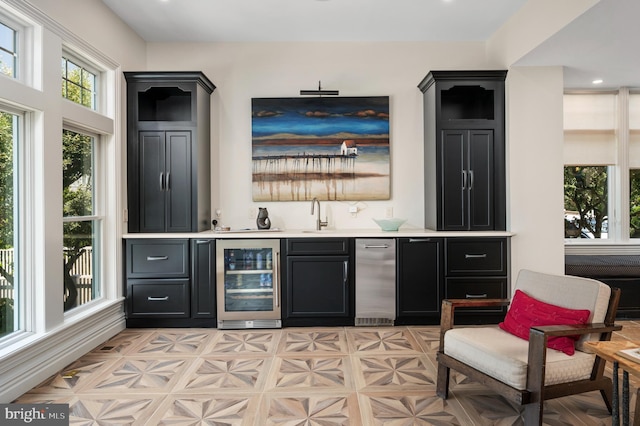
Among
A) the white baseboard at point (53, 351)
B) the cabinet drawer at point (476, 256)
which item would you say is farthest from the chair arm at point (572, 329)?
the white baseboard at point (53, 351)

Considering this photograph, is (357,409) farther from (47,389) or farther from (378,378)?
(47,389)

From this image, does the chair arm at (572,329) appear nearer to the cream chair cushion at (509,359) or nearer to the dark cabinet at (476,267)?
the cream chair cushion at (509,359)

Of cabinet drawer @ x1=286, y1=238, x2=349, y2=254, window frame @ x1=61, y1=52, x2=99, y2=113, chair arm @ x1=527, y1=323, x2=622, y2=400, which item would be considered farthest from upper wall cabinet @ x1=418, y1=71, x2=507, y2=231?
window frame @ x1=61, y1=52, x2=99, y2=113

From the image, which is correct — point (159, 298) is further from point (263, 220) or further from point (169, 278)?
point (263, 220)

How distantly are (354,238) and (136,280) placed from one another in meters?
2.17

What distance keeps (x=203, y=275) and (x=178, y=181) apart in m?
0.97

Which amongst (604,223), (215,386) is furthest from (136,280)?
(604,223)

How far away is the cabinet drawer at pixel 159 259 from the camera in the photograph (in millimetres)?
3971

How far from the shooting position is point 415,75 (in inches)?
182

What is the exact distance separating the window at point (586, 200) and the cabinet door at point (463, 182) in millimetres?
1500

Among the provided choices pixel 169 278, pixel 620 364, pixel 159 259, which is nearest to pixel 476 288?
pixel 620 364

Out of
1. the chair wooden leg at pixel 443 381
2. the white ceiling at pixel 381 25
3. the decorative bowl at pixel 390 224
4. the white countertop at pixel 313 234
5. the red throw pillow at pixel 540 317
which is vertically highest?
the white ceiling at pixel 381 25

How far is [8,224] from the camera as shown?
2682 millimetres

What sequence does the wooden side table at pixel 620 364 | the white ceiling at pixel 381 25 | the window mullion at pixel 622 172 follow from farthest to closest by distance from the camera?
the window mullion at pixel 622 172, the white ceiling at pixel 381 25, the wooden side table at pixel 620 364
